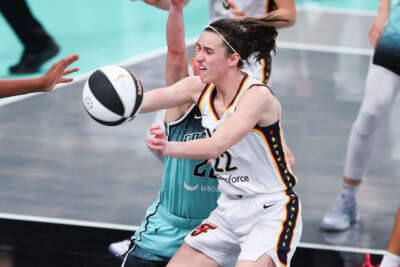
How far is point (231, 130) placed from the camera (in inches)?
125

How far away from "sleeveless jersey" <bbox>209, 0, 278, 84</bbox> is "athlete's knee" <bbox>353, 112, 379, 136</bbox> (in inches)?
29.4

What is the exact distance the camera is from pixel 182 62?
12.2 ft

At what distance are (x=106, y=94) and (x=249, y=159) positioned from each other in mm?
765

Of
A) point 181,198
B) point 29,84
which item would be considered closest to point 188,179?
point 181,198

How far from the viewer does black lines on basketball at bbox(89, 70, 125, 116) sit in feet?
10.3

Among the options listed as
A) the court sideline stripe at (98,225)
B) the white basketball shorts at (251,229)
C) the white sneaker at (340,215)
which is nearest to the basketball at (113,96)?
the white basketball shorts at (251,229)

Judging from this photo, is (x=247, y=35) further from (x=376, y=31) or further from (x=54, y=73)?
(x=376, y=31)

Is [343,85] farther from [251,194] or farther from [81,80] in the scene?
[251,194]

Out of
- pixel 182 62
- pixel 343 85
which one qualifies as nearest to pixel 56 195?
pixel 182 62

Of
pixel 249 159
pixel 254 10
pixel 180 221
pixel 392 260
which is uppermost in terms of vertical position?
pixel 254 10

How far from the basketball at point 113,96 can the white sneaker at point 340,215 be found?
7.39 ft

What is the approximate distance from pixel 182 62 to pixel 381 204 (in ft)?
7.94

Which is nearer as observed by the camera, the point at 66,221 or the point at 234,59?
the point at 234,59

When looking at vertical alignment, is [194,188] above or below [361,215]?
above
